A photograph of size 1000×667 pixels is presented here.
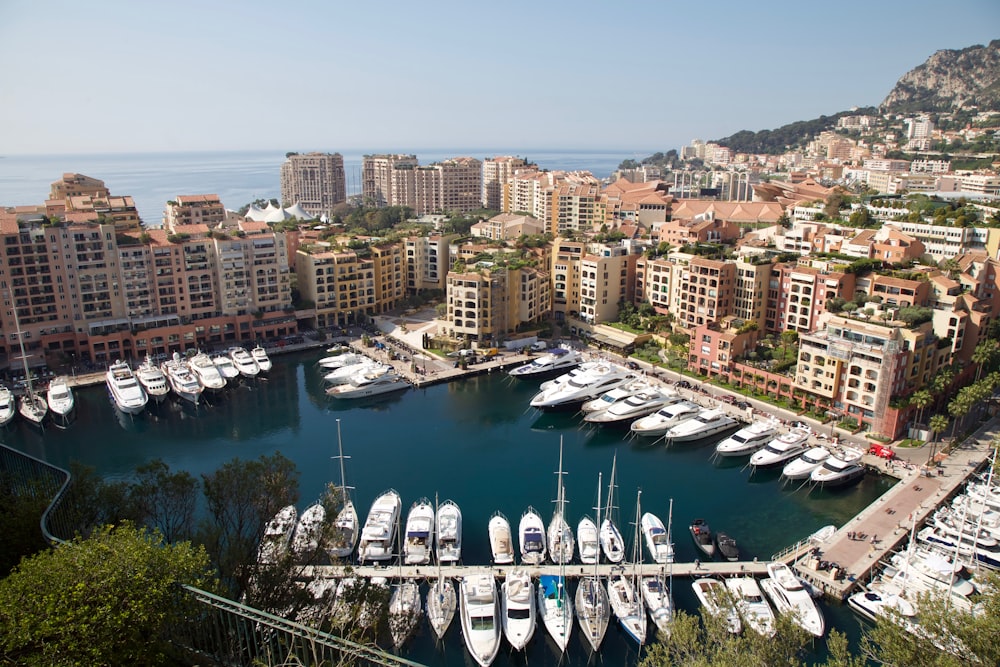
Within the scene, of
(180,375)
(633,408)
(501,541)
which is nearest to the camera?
(501,541)

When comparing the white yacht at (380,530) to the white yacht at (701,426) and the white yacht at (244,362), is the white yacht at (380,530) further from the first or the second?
the white yacht at (244,362)

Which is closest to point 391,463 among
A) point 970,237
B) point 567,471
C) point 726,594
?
point 567,471

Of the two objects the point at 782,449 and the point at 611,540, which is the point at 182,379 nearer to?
the point at 611,540

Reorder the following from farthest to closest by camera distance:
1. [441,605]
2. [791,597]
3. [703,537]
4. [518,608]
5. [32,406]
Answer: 1. [32,406]
2. [703,537]
3. [791,597]
4. [441,605]
5. [518,608]

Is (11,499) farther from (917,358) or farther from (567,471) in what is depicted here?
(917,358)

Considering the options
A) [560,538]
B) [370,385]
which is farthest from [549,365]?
[560,538]

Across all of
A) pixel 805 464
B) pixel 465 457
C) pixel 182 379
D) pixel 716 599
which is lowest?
pixel 465 457

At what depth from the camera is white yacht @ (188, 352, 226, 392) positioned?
29.8 meters

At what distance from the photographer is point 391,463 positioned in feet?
77.0

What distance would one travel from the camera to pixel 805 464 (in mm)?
22297

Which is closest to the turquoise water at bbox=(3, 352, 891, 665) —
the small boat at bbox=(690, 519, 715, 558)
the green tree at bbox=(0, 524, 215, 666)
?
the small boat at bbox=(690, 519, 715, 558)

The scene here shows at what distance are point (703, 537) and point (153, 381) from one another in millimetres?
22820

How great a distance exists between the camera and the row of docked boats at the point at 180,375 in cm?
2822

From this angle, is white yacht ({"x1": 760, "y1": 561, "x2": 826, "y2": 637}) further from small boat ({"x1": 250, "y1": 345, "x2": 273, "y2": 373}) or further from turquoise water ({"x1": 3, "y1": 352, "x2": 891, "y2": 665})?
small boat ({"x1": 250, "y1": 345, "x2": 273, "y2": 373})
